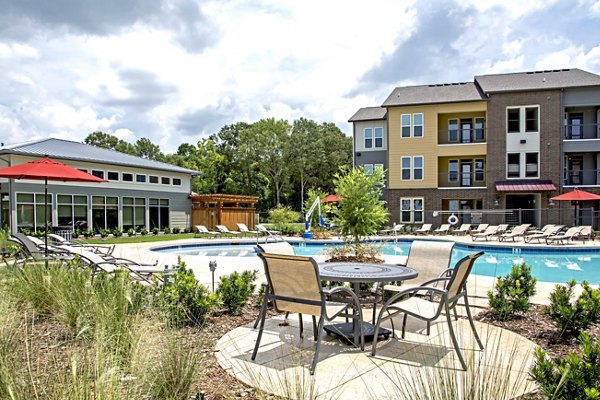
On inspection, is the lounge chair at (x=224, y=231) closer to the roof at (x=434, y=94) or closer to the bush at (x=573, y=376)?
the roof at (x=434, y=94)

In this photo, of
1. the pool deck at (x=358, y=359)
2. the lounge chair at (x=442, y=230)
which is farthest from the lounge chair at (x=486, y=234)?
the pool deck at (x=358, y=359)

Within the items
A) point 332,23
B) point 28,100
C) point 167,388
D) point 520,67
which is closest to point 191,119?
point 28,100

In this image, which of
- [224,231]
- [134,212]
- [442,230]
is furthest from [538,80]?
[134,212]

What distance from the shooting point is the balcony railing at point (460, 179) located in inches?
1040

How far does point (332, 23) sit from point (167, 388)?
1046 cm

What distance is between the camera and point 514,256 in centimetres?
1544

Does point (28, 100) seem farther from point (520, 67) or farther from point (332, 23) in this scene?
point (520, 67)

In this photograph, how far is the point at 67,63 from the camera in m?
12.6

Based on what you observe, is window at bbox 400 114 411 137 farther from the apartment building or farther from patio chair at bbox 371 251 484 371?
patio chair at bbox 371 251 484 371

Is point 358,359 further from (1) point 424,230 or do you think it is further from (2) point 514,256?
(1) point 424,230

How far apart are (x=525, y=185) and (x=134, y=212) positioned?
76.9 ft

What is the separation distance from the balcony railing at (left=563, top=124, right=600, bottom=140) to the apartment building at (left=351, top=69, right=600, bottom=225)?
5 cm

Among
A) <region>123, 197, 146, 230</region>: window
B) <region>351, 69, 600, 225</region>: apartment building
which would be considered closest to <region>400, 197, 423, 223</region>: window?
<region>351, 69, 600, 225</region>: apartment building

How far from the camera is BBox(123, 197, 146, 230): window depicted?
2475 centimetres
